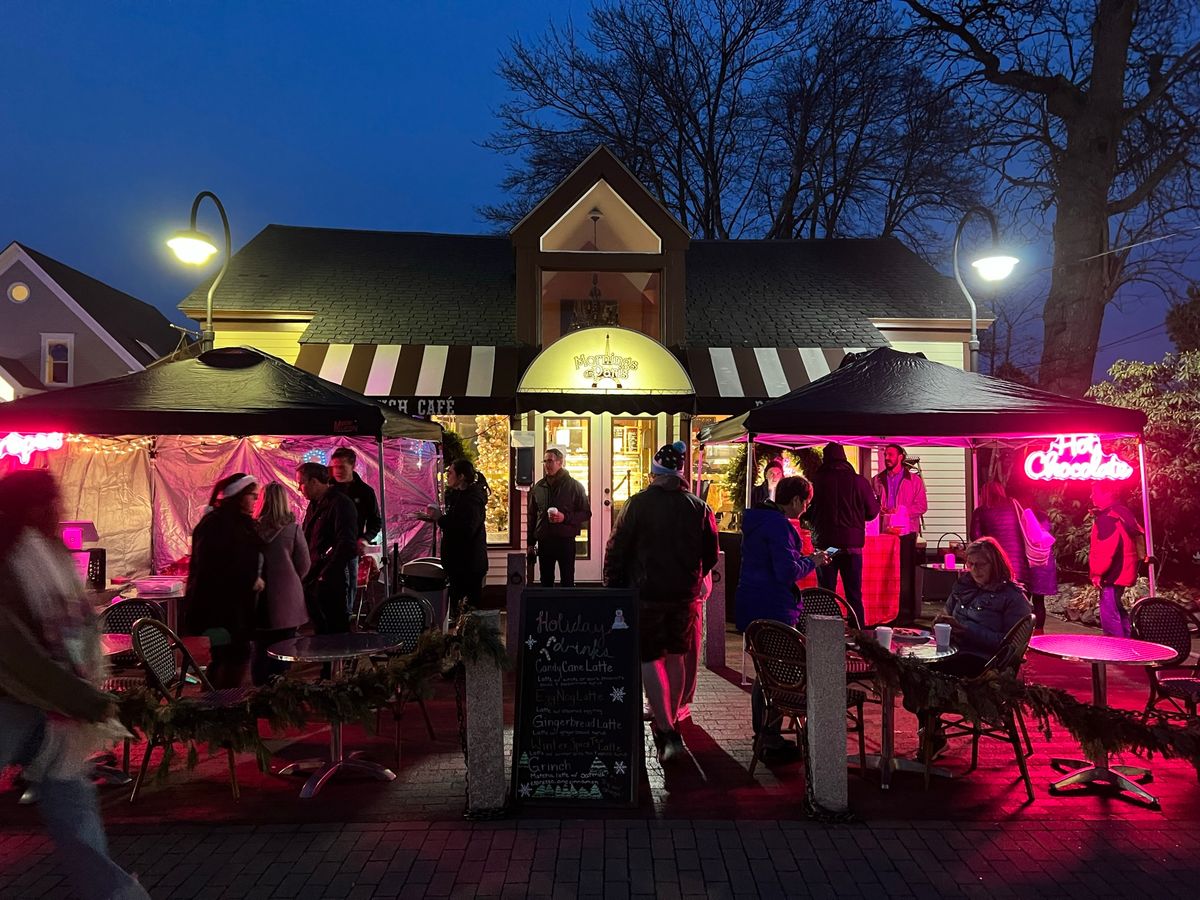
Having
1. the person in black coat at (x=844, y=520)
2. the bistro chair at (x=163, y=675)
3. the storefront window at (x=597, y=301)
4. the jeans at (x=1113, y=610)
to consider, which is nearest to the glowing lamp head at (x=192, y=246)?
the storefront window at (x=597, y=301)

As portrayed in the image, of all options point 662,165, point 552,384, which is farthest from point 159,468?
point 662,165

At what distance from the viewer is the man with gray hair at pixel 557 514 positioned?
337 inches

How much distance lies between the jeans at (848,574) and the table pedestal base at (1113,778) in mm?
3337

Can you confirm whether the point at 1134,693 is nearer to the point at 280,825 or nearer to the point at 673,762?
the point at 673,762

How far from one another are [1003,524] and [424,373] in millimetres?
7942

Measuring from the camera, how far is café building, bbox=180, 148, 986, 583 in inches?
438

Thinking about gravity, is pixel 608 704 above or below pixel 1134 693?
above

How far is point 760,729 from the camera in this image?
4.90 metres

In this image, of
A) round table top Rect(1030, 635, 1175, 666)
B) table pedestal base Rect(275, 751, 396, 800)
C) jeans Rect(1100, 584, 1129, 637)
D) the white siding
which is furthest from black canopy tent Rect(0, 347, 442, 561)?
the white siding

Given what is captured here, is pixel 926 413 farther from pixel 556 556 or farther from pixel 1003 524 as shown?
pixel 556 556

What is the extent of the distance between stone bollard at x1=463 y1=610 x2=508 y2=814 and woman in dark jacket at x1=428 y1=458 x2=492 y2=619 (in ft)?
11.8

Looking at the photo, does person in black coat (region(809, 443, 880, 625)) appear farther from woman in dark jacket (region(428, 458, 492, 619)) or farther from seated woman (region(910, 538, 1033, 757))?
woman in dark jacket (region(428, 458, 492, 619))

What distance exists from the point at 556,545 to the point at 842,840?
5092 mm

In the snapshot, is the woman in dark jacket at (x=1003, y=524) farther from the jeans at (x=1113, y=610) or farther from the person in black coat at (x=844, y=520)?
the person in black coat at (x=844, y=520)
